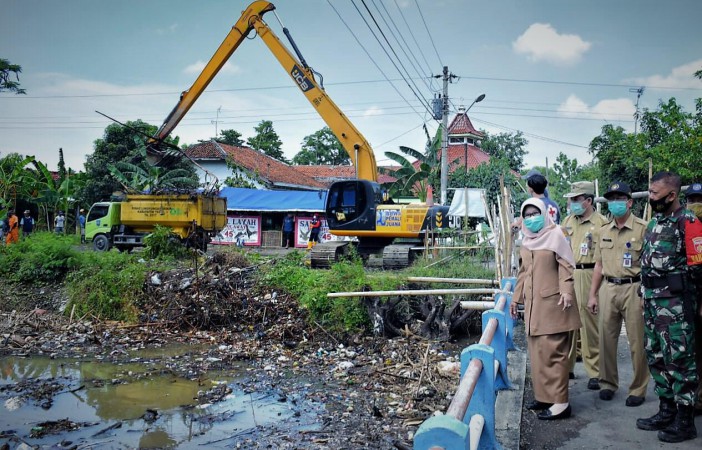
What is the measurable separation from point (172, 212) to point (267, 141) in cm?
2603

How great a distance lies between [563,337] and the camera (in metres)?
4.07

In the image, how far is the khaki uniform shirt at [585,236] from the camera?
5215 mm

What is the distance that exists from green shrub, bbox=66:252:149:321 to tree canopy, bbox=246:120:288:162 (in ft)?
102

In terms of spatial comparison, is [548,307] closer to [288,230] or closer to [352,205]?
[352,205]

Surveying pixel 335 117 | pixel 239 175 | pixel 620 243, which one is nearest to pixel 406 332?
pixel 620 243

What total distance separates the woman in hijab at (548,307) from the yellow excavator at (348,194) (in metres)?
8.81

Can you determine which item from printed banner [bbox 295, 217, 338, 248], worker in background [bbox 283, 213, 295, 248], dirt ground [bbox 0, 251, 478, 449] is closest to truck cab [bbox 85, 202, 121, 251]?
dirt ground [bbox 0, 251, 478, 449]

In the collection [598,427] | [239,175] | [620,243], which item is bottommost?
[598,427]

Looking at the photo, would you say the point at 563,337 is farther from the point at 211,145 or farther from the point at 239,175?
the point at 211,145

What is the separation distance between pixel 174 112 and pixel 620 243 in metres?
14.8

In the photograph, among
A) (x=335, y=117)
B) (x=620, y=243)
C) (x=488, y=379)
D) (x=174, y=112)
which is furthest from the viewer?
(x=174, y=112)

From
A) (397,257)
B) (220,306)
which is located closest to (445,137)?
(397,257)

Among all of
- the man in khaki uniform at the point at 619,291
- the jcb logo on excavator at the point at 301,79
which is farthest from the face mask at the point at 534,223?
the jcb logo on excavator at the point at 301,79

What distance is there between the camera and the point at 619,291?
180 inches
